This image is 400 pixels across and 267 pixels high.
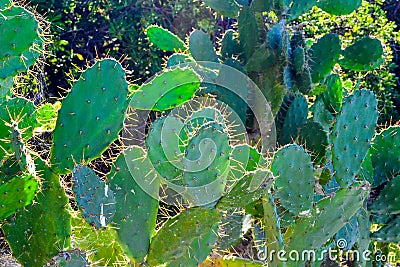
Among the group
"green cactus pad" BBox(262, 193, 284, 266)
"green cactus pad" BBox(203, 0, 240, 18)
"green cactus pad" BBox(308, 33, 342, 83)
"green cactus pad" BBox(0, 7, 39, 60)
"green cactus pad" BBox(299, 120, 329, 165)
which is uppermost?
"green cactus pad" BBox(203, 0, 240, 18)

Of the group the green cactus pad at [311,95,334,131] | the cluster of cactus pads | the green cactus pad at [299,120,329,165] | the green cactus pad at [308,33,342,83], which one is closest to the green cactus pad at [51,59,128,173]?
the cluster of cactus pads

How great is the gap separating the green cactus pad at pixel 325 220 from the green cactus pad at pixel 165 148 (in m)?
0.52

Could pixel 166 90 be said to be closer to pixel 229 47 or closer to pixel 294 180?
pixel 294 180

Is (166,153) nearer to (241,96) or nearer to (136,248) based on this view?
(136,248)

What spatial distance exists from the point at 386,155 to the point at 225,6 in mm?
1022

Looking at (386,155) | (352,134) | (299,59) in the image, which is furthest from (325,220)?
(299,59)

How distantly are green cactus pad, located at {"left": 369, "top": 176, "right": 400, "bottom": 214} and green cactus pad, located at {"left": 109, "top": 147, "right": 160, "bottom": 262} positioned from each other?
3.47 ft

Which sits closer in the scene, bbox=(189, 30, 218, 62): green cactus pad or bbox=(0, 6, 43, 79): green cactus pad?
bbox=(0, 6, 43, 79): green cactus pad

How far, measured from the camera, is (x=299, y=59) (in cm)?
256

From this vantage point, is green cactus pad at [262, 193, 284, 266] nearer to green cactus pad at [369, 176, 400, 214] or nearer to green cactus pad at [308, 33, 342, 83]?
green cactus pad at [369, 176, 400, 214]

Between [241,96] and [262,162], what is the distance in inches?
29.2

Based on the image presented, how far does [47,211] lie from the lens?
63.4 inches

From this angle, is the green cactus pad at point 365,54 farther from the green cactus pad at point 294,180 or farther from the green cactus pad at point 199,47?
the green cactus pad at point 294,180

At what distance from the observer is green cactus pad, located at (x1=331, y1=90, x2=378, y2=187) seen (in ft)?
6.70
